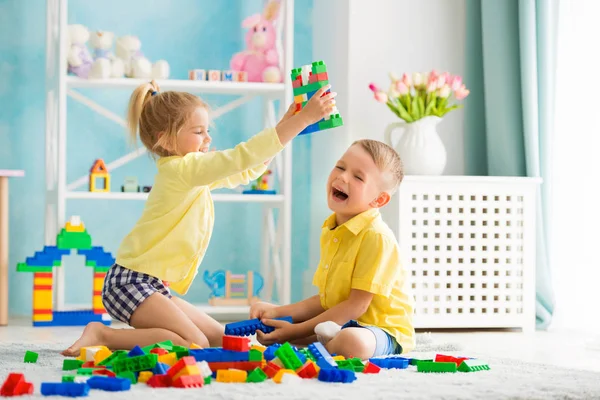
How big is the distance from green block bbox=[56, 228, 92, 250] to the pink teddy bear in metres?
0.82

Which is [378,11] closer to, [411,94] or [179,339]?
[411,94]

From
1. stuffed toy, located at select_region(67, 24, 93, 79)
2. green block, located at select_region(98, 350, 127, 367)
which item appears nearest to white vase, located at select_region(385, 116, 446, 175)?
stuffed toy, located at select_region(67, 24, 93, 79)

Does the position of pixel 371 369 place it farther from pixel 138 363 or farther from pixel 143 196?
pixel 143 196

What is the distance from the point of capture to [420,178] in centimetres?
283

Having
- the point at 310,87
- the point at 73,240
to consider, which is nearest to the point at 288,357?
the point at 310,87

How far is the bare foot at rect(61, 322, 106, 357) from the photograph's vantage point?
6.18 feet

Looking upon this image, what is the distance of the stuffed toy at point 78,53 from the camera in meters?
2.92

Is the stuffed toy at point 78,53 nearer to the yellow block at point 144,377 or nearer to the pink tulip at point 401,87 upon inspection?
the pink tulip at point 401,87

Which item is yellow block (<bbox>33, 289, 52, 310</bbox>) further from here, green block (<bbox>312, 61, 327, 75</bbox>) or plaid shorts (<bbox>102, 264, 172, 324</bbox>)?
green block (<bbox>312, 61, 327, 75</bbox>)

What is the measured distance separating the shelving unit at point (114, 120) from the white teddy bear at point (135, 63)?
0.13 ft

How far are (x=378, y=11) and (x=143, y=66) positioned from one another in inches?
34.3

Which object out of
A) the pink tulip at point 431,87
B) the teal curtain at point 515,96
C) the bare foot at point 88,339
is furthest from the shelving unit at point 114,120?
the bare foot at point 88,339

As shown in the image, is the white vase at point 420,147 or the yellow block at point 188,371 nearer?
the yellow block at point 188,371

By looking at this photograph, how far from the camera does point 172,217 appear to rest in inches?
80.4
